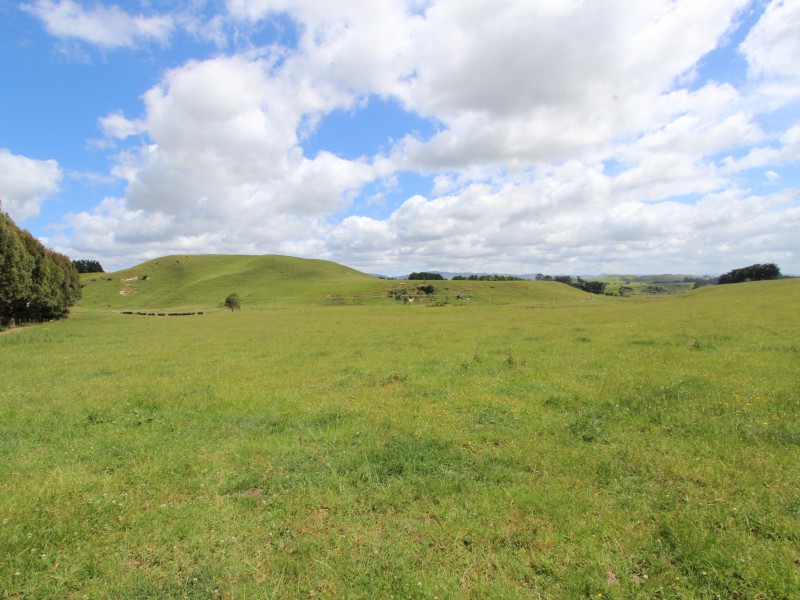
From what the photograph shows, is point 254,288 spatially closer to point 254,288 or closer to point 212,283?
point 254,288

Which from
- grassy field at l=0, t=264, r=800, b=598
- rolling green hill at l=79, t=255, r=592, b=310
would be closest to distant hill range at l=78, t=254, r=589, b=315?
rolling green hill at l=79, t=255, r=592, b=310

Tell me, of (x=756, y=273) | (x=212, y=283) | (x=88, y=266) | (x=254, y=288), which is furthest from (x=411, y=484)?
(x=88, y=266)

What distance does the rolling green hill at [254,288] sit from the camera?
123m

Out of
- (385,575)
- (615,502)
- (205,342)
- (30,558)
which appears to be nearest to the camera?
(385,575)

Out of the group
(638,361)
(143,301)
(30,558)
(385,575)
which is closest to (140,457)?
(30,558)

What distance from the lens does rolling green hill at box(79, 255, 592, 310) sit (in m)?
123

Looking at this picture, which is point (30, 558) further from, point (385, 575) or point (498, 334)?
point (498, 334)

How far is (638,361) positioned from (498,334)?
12.2 metres

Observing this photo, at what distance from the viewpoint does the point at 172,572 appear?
5285mm

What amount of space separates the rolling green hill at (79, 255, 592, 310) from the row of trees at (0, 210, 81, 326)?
181ft

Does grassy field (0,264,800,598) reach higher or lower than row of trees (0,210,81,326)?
lower

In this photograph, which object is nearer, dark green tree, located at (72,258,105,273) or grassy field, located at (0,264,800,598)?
grassy field, located at (0,264,800,598)

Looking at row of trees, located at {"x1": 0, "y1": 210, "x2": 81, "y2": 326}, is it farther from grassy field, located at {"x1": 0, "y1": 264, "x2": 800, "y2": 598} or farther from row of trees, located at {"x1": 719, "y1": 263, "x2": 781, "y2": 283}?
row of trees, located at {"x1": 719, "y1": 263, "x2": 781, "y2": 283}

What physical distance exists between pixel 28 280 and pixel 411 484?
4950cm
